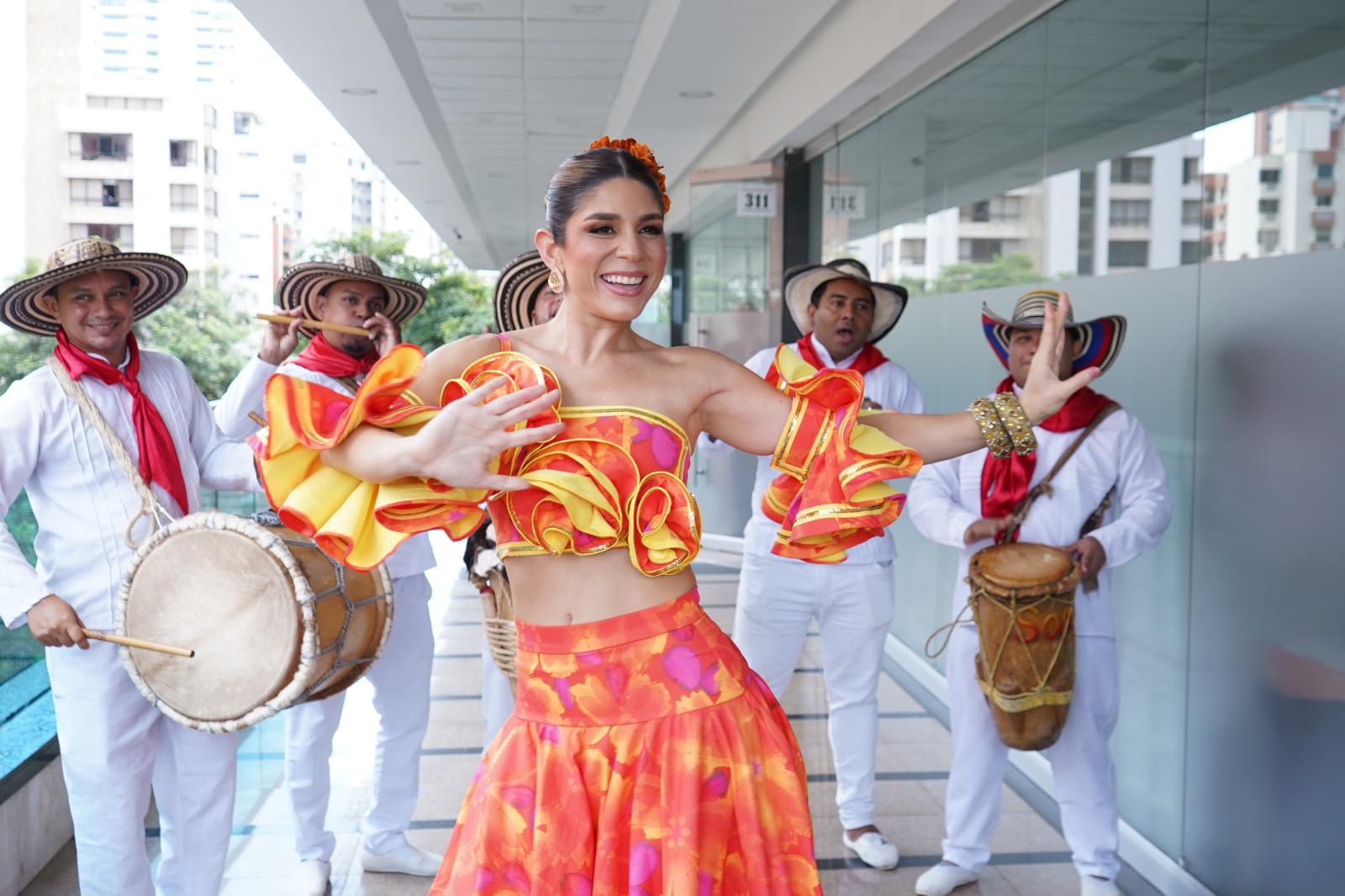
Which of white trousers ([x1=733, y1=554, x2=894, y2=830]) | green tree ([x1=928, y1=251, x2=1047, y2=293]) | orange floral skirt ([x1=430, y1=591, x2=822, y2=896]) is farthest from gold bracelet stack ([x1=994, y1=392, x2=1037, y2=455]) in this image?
green tree ([x1=928, y1=251, x2=1047, y2=293])

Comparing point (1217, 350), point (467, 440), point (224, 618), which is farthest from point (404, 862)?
point (1217, 350)

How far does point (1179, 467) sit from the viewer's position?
351cm

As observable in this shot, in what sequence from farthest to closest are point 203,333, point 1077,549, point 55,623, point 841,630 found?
point 203,333 < point 841,630 < point 1077,549 < point 55,623

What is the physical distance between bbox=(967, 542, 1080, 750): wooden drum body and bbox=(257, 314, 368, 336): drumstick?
1.86 metres

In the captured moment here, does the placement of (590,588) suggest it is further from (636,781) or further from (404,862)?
(404,862)

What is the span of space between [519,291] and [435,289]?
14.6 metres

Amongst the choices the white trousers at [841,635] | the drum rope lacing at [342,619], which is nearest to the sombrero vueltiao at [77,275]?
the drum rope lacing at [342,619]

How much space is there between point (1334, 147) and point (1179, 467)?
3.37 ft

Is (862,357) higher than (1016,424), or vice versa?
(862,357)

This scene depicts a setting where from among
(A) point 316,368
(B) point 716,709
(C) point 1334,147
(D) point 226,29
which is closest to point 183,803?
(A) point 316,368

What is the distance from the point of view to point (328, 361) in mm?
3594

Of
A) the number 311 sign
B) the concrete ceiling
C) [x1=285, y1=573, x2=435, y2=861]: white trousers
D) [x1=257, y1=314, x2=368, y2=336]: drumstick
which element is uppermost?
the concrete ceiling

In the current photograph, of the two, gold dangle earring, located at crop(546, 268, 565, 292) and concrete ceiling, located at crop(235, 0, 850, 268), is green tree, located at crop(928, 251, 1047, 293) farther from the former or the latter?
gold dangle earring, located at crop(546, 268, 565, 292)

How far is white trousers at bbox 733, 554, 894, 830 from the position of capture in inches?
151
